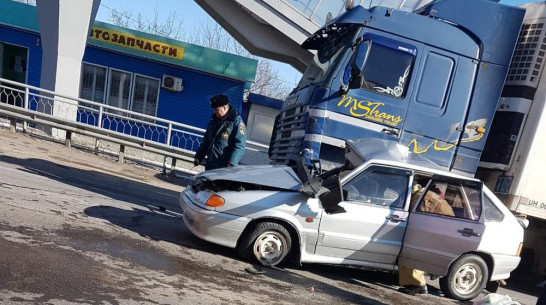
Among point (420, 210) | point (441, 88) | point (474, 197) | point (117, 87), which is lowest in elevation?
point (117, 87)

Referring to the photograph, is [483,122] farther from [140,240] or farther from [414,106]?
[140,240]

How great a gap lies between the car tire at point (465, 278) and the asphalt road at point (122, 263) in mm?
172

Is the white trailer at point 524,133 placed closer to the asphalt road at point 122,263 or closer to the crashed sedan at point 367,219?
the crashed sedan at point 367,219

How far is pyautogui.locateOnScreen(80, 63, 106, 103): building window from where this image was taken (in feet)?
53.5

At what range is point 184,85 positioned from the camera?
1630cm

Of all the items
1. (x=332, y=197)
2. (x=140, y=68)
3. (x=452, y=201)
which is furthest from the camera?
(x=140, y=68)

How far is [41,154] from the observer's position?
28.3ft

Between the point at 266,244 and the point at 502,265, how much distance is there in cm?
289

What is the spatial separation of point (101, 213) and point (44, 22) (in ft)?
25.0

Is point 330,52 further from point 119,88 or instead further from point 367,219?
point 119,88

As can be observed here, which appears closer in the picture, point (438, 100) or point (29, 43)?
point (438, 100)

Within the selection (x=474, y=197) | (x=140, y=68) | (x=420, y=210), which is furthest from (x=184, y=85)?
(x=474, y=197)

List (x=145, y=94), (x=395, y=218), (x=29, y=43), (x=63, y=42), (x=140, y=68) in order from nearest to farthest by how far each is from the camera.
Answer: (x=395, y=218), (x=63, y=42), (x=29, y=43), (x=140, y=68), (x=145, y=94)

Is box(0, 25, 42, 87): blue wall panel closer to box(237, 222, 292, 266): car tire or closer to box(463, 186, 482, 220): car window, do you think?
box(237, 222, 292, 266): car tire
